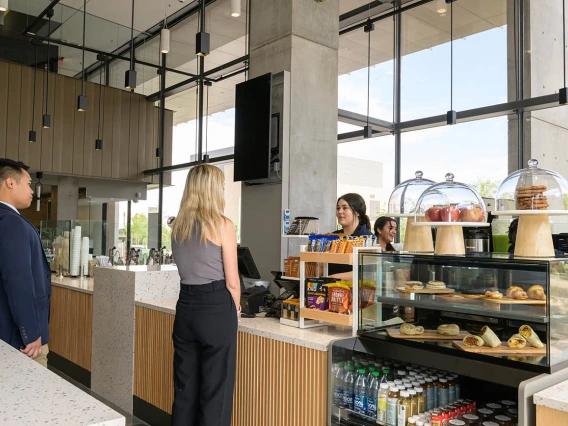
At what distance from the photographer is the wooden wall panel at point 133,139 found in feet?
35.3

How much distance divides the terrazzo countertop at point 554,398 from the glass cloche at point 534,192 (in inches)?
26.0

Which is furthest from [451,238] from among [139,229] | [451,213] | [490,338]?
[139,229]

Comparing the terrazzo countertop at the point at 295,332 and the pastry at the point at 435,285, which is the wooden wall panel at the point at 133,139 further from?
the pastry at the point at 435,285

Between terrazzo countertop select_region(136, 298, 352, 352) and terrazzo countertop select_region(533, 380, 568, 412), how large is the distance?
93 centimetres

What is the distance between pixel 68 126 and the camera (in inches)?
385

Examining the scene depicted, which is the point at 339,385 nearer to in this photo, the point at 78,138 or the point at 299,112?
the point at 299,112

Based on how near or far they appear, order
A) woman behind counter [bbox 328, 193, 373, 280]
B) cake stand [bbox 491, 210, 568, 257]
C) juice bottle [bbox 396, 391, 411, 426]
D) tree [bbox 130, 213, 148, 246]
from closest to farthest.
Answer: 1. cake stand [bbox 491, 210, 568, 257]
2. juice bottle [bbox 396, 391, 411, 426]
3. woman behind counter [bbox 328, 193, 373, 280]
4. tree [bbox 130, 213, 148, 246]

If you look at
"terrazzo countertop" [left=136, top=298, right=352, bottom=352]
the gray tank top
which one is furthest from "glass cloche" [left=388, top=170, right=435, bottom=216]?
the gray tank top

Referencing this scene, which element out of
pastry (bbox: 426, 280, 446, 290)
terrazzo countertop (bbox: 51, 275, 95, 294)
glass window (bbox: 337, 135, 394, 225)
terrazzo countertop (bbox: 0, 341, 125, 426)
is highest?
glass window (bbox: 337, 135, 394, 225)

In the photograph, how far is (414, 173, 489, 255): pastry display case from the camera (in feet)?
7.01

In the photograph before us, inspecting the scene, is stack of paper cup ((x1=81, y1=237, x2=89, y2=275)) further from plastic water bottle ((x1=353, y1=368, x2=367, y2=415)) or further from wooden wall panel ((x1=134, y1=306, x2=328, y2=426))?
plastic water bottle ((x1=353, y1=368, x2=367, y2=415))

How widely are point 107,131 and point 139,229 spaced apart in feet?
8.55

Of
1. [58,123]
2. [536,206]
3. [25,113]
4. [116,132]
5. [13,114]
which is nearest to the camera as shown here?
[536,206]

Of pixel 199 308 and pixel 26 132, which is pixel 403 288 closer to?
pixel 199 308
